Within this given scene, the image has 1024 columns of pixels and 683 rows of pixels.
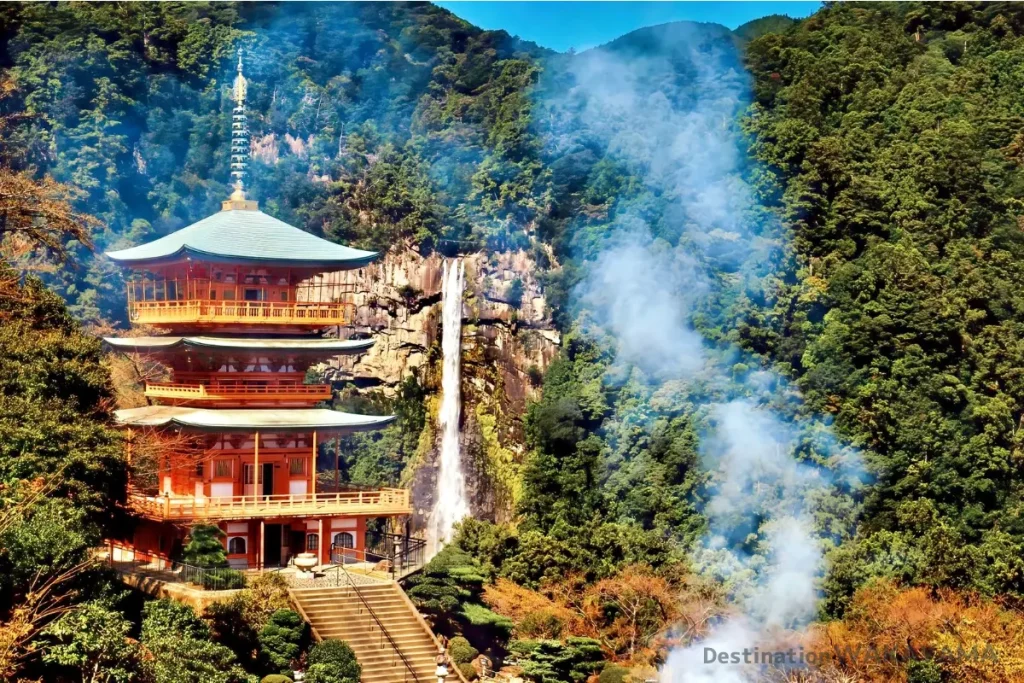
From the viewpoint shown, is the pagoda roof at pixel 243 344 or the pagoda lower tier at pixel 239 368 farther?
the pagoda lower tier at pixel 239 368

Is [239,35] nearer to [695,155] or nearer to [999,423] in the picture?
[695,155]

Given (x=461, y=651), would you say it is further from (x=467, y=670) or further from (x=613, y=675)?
(x=613, y=675)

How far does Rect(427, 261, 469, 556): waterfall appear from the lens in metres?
46.4

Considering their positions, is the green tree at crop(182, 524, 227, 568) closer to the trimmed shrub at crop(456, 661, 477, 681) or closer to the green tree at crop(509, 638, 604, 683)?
the trimmed shrub at crop(456, 661, 477, 681)

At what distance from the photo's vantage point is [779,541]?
113 feet

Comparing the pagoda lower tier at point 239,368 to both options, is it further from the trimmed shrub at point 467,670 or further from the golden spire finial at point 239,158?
the trimmed shrub at point 467,670

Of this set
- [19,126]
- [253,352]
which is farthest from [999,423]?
[19,126]

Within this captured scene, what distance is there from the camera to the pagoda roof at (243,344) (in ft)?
107

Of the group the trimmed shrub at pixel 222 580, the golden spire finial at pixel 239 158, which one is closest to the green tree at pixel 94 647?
the trimmed shrub at pixel 222 580

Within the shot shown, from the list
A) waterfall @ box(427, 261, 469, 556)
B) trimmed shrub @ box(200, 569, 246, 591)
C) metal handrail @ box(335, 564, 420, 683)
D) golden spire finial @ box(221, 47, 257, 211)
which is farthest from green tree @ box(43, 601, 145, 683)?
waterfall @ box(427, 261, 469, 556)

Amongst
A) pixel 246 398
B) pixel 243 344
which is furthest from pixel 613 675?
pixel 243 344

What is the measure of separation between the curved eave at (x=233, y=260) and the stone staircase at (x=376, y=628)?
6.31 meters

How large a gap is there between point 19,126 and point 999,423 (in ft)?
96.0

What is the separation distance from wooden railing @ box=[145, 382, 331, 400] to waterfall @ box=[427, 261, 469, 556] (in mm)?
11978
